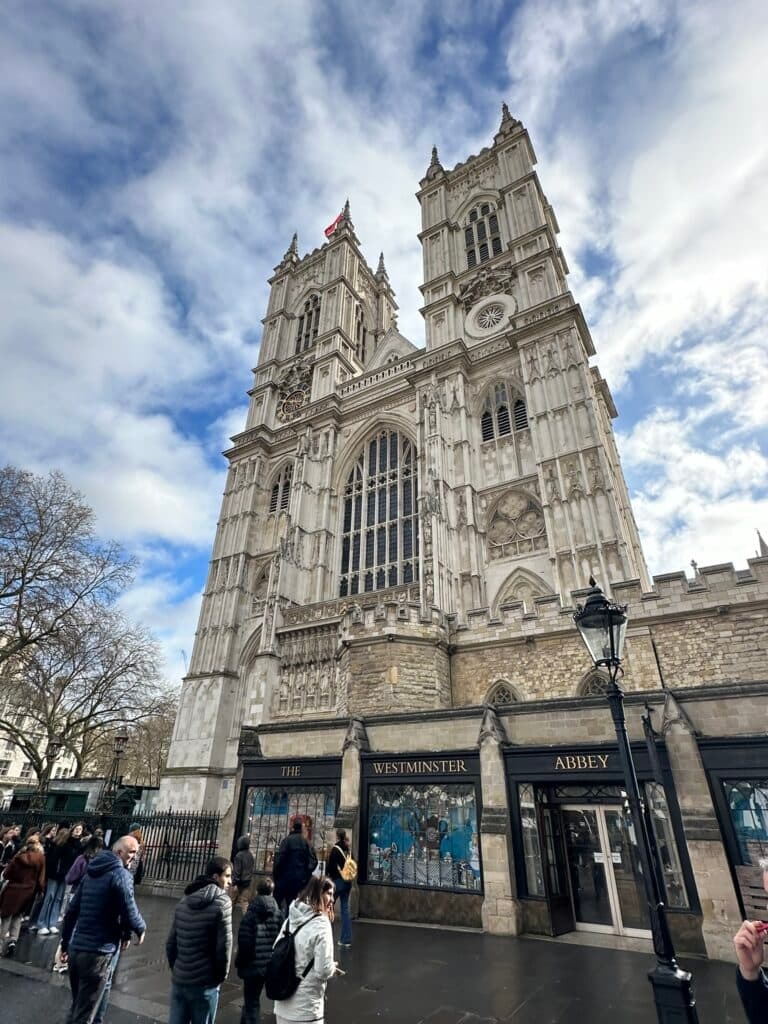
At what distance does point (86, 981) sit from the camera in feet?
13.3

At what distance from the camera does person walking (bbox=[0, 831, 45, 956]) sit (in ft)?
22.0

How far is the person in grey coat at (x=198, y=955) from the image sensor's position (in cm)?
361

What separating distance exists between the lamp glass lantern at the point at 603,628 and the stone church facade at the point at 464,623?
2997mm

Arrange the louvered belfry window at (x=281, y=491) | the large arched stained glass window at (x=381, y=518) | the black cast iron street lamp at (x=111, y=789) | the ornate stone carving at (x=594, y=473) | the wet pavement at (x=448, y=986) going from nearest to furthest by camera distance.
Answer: the wet pavement at (x=448, y=986) → the black cast iron street lamp at (x=111, y=789) → the ornate stone carving at (x=594, y=473) → the large arched stained glass window at (x=381, y=518) → the louvered belfry window at (x=281, y=491)

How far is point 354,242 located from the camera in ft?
138

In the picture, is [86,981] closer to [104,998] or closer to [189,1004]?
[104,998]

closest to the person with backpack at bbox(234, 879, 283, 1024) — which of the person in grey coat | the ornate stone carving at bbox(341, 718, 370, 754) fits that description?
the person in grey coat

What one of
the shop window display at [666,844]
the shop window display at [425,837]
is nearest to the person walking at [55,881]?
the shop window display at [425,837]

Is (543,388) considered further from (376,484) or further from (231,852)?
(231,852)

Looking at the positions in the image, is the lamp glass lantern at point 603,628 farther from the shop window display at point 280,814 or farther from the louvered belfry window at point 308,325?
the louvered belfry window at point 308,325

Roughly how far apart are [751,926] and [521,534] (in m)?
19.8

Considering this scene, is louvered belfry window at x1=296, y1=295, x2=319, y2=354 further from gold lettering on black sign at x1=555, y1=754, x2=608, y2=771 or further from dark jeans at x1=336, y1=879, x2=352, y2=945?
dark jeans at x1=336, y1=879, x2=352, y2=945

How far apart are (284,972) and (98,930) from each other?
6.20 ft

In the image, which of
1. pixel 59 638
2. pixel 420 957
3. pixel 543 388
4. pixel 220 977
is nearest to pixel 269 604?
pixel 59 638
